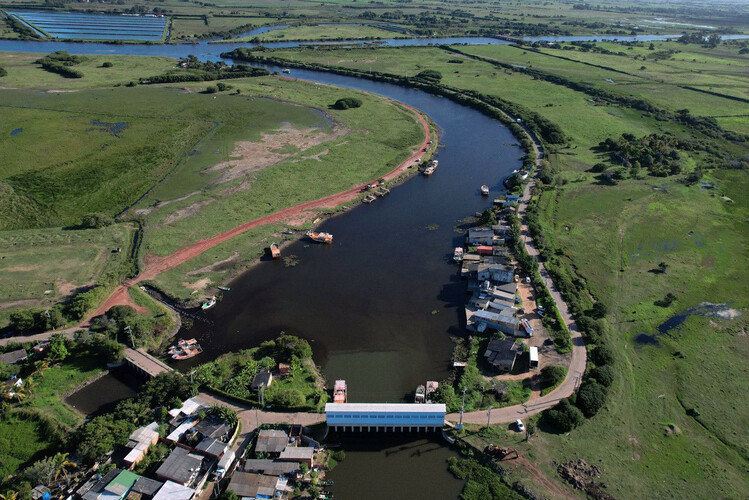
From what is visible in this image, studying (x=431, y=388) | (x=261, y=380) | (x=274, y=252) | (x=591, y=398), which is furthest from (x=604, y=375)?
(x=274, y=252)

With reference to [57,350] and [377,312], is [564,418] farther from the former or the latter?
[57,350]

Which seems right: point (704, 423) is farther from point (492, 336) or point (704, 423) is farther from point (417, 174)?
point (417, 174)

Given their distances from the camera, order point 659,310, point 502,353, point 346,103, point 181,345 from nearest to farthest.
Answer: point 502,353 → point 181,345 → point 659,310 → point 346,103

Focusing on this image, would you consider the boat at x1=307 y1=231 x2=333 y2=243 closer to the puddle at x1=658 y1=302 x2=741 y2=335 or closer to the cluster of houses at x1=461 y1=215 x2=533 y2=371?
the cluster of houses at x1=461 y1=215 x2=533 y2=371

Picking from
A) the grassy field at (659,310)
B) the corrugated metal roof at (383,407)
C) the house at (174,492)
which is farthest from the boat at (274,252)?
the grassy field at (659,310)

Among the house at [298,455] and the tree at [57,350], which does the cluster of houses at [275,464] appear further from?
the tree at [57,350]

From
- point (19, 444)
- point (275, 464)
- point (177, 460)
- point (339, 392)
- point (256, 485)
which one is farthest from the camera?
point (339, 392)

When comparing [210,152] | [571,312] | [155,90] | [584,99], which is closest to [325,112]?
[210,152]
